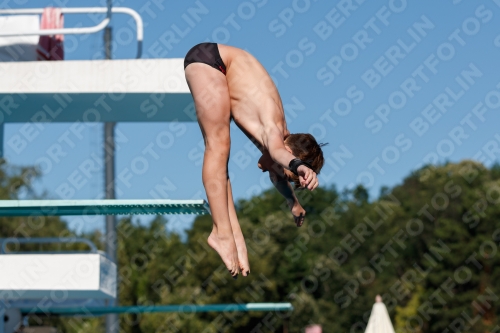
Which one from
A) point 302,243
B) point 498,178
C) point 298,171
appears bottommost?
point 298,171

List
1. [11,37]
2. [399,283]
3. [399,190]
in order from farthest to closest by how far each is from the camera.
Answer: [399,190]
[399,283]
[11,37]

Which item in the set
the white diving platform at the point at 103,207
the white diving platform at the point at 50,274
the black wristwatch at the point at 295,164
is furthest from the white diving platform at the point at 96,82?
the black wristwatch at the point at 295,164

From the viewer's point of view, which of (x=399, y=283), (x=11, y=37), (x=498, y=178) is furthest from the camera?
(x=498, y=178)

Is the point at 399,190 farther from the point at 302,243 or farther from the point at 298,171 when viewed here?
the point at 298,171

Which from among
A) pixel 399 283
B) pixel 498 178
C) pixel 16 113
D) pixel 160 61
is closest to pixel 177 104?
pixel 160 61

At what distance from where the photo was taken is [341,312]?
1598 inches

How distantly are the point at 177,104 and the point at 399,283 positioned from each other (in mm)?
30171

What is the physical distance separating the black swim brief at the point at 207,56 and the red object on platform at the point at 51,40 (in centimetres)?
895

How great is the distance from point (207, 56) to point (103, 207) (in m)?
4.79

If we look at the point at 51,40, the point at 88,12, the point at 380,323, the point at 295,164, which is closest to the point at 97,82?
the point at 88,12

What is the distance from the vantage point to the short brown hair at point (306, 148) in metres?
4.62

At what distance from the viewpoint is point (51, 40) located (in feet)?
45.5

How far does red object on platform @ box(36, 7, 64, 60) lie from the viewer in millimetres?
13352

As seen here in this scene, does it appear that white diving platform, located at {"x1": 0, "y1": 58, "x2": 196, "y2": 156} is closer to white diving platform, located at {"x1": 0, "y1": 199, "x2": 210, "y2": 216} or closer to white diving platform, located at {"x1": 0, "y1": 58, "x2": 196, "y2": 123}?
white diving platform, located at {"x1": 0, "y1": 58, "x2": 196, "y2": 123}
